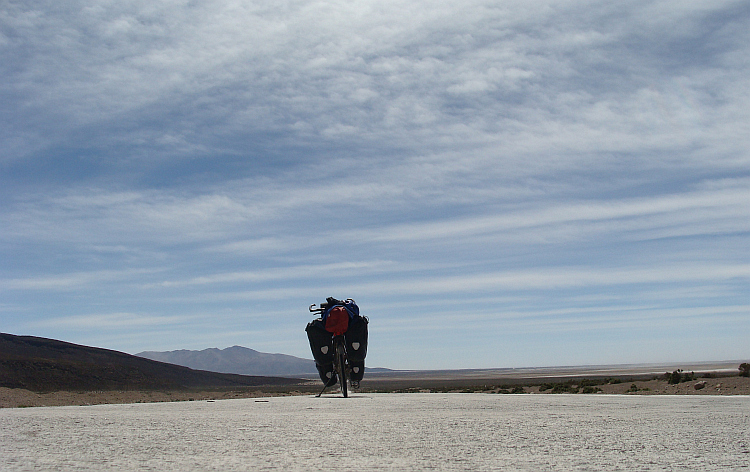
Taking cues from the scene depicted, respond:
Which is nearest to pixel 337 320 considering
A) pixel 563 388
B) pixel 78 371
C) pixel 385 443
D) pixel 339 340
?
pixel 339 340

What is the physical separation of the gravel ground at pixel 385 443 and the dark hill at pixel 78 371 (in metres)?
74.9

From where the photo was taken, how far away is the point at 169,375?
389ft

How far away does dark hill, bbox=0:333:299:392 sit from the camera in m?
83.5

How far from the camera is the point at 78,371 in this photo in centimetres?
9162

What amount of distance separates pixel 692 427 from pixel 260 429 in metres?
9.90

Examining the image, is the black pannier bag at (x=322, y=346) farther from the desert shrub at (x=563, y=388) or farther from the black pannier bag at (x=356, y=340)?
the desert shrub at (x=563, y=388)

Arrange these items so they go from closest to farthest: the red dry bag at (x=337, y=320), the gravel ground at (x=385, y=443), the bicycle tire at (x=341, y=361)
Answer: the gravel ground at (x=385, y=443) < the red dry bag at (x=337, y=320) < the bicycle tire at (x=341, y=361)

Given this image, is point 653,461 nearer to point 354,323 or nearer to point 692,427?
point 692,427

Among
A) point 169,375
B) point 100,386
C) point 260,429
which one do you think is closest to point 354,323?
point 260,429

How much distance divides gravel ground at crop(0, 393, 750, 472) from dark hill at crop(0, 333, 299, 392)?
74902mm

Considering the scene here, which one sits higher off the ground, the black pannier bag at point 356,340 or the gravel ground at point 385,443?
the black pannier bag at point 356,340

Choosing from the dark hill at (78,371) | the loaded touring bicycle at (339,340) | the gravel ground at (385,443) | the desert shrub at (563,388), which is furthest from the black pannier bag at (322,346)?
the dark hill at (78,371)

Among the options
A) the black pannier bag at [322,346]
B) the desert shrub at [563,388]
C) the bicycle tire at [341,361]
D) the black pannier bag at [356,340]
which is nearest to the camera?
the bicycle tire at [341,361]

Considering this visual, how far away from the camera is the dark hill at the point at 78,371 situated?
83538 mm
